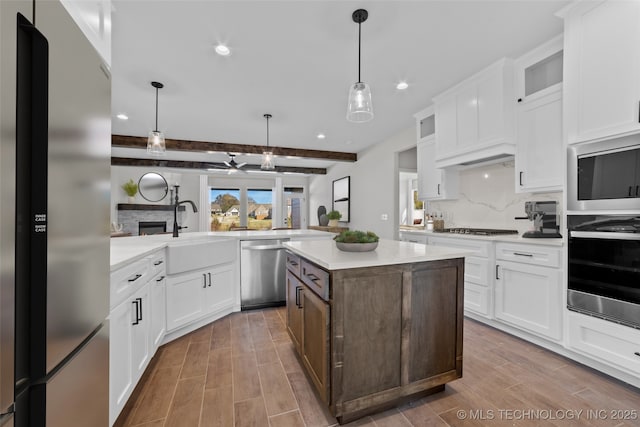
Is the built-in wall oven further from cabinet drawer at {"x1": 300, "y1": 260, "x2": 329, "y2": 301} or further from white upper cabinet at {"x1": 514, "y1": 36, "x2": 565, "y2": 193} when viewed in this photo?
cabinet drawer at {"x1": 300, "y1": 260, "x2": 329, "y2": 301}

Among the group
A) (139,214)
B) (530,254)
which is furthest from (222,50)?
(139,214)

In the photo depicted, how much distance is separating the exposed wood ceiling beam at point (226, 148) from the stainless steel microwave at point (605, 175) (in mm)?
4440

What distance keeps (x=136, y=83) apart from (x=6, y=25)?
2.86 metres

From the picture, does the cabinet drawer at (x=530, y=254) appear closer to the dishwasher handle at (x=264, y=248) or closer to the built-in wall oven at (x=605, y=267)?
the built-in wall oven at (x=605, y=267)

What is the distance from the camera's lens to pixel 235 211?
870 cm

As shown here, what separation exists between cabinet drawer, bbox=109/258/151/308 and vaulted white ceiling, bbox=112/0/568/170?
1723 millimetres

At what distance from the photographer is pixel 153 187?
7645 mm

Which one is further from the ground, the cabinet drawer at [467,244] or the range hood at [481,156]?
the range hood at [481,156]

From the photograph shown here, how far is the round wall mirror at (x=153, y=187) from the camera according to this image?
24.8ft

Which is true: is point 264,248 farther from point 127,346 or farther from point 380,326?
point 380,326

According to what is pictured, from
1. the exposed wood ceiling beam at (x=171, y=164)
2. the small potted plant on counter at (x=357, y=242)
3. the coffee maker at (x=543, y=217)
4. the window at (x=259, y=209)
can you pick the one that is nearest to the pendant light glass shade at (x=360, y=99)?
the small potted plant on counter at (x=357, y=242)

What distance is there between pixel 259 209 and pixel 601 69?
26.5 ft

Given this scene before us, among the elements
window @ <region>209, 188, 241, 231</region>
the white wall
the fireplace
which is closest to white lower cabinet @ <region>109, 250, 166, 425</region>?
the white wall

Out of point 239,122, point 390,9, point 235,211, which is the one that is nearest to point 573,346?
point 390,9
